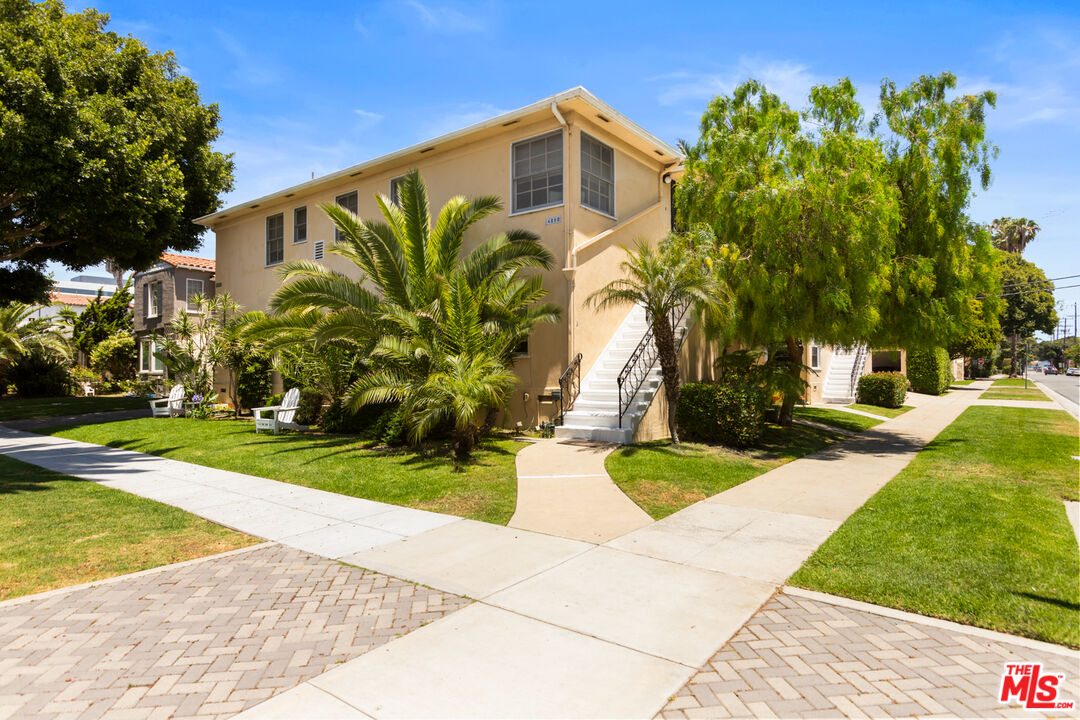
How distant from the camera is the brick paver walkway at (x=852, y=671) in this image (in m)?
3.09

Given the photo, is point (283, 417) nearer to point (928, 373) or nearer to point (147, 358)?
point (147, 358)

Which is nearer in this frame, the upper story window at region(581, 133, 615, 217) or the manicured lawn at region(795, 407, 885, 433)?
the upper story window at region(581, 133, 615, 217)

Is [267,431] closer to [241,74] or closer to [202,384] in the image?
[202,384]

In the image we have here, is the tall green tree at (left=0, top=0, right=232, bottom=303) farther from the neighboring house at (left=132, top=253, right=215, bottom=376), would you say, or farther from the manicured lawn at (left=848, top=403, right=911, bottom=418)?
the manicured lawn at (left=848, top=403, right=911, bottom=418)

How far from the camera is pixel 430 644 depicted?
3803mm

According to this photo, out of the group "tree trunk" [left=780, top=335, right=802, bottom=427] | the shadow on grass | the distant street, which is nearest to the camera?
the shadow on grass

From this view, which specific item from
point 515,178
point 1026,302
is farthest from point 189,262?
point 1026,302

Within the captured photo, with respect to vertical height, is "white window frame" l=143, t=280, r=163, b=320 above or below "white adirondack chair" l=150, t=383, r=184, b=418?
above

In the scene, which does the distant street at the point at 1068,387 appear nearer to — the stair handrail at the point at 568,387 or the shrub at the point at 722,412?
the shrub at the point at 722,412

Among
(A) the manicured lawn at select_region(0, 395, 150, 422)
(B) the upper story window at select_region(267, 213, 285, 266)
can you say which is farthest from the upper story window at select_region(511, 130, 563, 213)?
(A) the manicured lawn at select_region(0, 395, 150, 422)

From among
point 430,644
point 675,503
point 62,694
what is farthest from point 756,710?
point 675,503

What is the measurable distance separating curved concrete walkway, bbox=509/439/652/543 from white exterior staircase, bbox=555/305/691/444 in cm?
92

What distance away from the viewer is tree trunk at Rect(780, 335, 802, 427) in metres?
13.1

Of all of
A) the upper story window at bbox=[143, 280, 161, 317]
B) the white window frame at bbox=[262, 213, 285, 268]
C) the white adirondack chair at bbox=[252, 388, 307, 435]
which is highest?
the white window frame at bbox=[262, 213, 285, 268]
